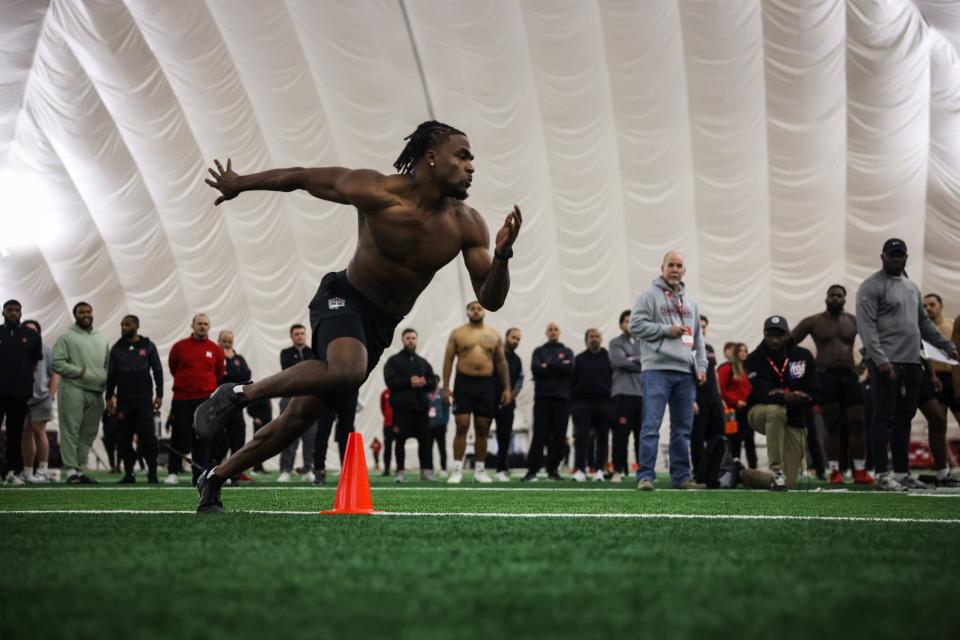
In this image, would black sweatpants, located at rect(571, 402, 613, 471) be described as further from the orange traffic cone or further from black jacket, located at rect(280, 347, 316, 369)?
the orange traffic cone

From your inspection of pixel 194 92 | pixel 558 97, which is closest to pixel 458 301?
pixel 558 97

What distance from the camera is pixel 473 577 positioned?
114 inches

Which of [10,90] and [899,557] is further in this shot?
[10,90]

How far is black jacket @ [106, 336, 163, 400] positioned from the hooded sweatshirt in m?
0.30

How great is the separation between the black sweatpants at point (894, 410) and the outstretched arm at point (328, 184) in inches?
231

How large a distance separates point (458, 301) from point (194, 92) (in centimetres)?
775

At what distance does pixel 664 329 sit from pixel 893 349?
209 cm

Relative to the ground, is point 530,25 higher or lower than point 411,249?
higher

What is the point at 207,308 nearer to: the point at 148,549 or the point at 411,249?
the point at 411,249

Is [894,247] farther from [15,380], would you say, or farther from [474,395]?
[15,380]

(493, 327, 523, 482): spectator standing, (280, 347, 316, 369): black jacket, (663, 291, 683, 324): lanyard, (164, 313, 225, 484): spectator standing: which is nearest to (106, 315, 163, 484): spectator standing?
(164, 313, 225, 484): spectator standing

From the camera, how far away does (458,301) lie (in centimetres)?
2527

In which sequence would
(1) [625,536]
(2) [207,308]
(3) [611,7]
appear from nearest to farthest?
(1) [625,536]
(3) [611,7]
(2) [207,308]

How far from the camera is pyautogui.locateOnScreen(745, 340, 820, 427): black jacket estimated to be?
34.1 ft
